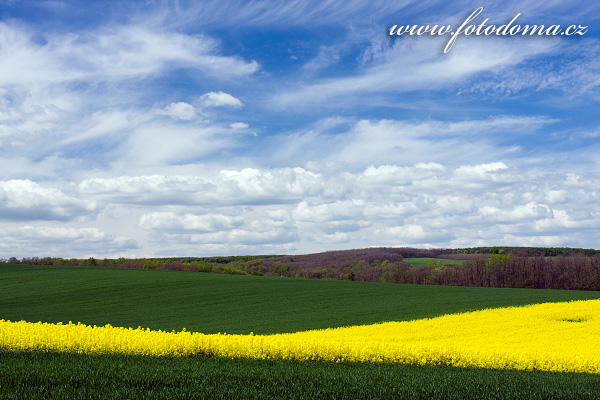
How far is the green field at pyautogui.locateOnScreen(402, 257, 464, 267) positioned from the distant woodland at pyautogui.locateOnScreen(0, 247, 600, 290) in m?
0.31

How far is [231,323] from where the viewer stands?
29578 mm

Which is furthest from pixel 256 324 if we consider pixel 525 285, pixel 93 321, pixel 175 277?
pixel 525 285

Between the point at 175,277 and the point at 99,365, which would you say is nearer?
the point at 99,365

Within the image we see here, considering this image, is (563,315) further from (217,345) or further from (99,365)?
(99,365)

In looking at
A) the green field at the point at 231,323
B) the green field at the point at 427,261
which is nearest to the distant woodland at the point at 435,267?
the green field at the point at 427,261

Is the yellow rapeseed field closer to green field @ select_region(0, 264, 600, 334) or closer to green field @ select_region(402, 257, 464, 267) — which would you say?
green field @ select_region(0, 264, 600, 334)

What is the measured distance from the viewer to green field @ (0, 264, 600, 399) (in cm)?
872

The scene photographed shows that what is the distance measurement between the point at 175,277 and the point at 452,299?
89.7 feet

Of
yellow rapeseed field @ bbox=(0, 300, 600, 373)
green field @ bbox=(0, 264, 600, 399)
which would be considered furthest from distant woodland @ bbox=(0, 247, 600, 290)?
yellow rapeseed field @ bbox=(0, 300, 600, 373)

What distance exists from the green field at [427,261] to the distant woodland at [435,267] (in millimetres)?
310

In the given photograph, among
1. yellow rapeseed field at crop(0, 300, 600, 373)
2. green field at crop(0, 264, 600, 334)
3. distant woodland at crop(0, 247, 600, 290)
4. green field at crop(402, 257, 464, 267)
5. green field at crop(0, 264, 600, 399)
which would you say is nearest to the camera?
green field at crop(0, 264, 600, 399)

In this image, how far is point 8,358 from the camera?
11391mm

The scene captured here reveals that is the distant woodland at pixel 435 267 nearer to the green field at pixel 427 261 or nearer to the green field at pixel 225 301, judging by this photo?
the green field at pixel 427 261

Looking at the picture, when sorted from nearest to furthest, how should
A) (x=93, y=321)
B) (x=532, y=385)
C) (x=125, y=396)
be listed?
(x=125, y=396), (x=532, y=385), (x=93, y=321)
